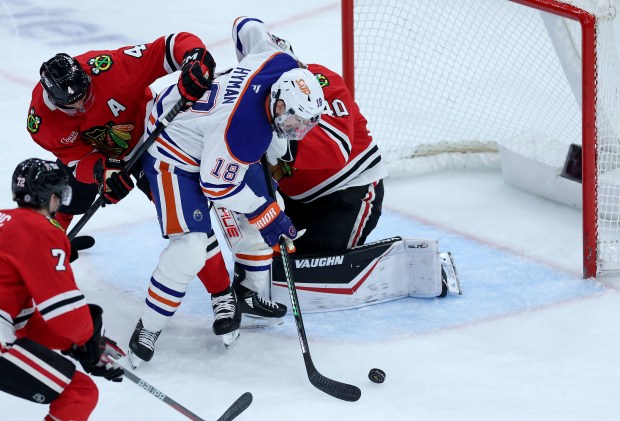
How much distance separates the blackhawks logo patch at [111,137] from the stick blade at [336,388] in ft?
3.68

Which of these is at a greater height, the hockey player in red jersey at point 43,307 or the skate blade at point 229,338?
the hockey player in red jersey at point 43,307

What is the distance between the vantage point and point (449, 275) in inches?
152

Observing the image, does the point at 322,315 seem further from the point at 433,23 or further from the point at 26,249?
the point at 433,23

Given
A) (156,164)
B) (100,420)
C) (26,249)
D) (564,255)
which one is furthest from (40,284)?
(564,255)

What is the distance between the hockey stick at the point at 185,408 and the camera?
2.79m

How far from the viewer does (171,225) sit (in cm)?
332

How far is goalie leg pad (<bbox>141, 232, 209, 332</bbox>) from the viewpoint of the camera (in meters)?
3.28

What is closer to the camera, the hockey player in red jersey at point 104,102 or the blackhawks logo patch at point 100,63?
the hockey player in red jersey at point 104,102

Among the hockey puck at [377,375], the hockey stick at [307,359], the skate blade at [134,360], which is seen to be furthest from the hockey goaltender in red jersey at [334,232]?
the hockey puck at [377,375]

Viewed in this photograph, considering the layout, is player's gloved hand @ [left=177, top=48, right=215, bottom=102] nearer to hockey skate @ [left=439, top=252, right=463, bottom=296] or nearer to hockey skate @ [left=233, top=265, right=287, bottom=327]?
hockey skate @ [left=233, top=265, right=287, bottom=327]

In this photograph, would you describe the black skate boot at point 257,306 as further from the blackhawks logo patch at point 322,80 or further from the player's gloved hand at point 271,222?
the blackhawks logo patch at point 322,80

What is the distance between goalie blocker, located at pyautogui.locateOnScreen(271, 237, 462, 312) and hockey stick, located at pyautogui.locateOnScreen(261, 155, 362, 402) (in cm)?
16

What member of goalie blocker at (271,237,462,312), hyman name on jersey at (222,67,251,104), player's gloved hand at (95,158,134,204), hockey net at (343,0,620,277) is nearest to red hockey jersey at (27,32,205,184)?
player's gloved hand at (95,158,134,204)

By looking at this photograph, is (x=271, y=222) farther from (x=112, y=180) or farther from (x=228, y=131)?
(x=112, y=180)
